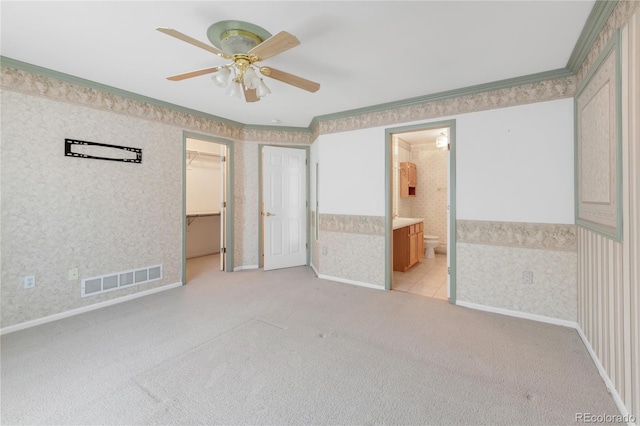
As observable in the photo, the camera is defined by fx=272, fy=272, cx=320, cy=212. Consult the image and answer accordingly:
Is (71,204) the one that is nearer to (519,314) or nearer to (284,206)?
(284,206)

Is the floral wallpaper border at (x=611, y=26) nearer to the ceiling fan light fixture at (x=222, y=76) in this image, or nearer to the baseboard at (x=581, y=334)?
the baseboard at (x=581, y=334)

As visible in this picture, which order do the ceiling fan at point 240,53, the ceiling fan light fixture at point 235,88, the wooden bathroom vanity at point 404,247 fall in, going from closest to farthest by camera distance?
the ceiling fan at point 240,53 < the ceiling fan light fixture at point 235,88 < the wooden bathroom vanity at point 404,247

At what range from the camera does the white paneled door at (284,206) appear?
4793mm

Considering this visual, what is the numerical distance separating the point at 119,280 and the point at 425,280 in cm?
419

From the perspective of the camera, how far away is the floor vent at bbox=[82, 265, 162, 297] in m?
3.08

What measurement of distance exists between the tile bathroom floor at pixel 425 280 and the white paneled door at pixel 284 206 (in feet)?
6.00

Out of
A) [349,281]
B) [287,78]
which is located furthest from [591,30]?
[349,281]

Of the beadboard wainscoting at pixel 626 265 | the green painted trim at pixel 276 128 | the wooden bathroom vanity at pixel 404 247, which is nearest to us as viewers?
the beadboard wainscoting at pixel 626 265

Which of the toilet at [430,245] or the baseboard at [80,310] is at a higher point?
the toilet at [430,245]

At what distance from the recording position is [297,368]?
2.01 meters

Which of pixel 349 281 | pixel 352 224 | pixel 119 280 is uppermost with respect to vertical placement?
pixel 352 224

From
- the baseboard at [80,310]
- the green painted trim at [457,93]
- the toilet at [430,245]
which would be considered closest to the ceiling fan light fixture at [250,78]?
the green painted trim at [457,93]

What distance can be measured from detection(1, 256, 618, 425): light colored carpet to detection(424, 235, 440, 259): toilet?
9.10 ft

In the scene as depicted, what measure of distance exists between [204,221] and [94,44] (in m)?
4.25
